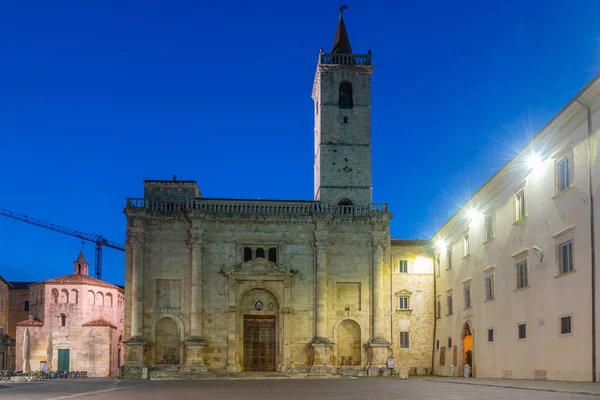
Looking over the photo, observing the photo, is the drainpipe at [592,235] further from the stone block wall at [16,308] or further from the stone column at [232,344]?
the stone block wall at [16,308]

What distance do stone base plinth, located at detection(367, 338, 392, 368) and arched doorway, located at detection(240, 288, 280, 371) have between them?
6427 millimetres

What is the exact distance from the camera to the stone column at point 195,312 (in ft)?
156

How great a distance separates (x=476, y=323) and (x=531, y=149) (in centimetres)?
1217

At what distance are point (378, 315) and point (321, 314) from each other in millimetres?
3847

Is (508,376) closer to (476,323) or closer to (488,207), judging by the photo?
(476,323)

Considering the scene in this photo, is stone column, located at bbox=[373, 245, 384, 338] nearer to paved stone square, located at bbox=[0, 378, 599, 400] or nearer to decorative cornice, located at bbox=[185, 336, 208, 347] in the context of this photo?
decorative cornice, located at bbox=[185, 336, 208, 347]

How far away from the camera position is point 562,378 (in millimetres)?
27078

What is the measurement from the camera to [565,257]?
91.0ft

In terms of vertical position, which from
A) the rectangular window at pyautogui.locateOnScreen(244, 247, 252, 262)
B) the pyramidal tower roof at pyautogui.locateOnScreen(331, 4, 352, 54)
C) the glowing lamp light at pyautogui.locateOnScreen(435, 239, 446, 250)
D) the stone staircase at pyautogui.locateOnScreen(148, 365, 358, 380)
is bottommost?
the stone staircase at pyautogui.locateOnScreen(148, 365, 358, 380)

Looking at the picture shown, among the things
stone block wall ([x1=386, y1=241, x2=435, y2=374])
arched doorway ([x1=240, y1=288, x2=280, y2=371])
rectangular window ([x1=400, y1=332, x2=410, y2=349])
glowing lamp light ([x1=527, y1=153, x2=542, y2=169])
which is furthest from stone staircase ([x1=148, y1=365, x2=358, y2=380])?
glowing lamp light ([x1=527, y1=153, x2=542, y2=169])

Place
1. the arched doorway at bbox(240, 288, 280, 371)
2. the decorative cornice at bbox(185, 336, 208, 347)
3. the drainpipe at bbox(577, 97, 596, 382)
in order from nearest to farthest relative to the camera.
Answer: the drainpipe at bbox(577, 97, 596, 382), the decorative cornice at bbox(185, 336, 208, 347), the arched doorway at bbox(240, 288, 280, 371)

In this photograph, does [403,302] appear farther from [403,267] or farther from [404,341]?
[404,341]

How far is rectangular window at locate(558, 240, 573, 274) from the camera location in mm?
27195

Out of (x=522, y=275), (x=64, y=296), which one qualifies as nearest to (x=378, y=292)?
(x=522, y=275)
